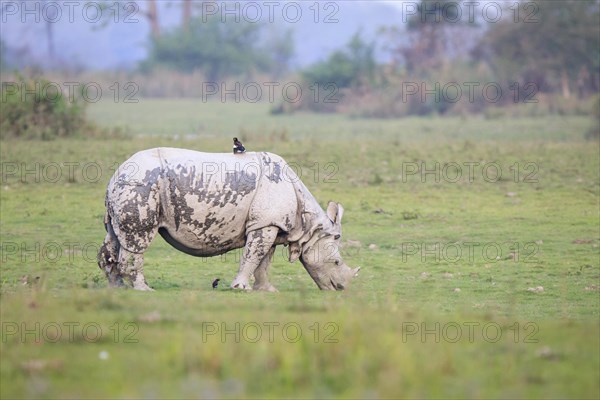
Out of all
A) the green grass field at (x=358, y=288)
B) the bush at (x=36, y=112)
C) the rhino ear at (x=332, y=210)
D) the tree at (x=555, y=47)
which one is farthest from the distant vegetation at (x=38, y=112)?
the tree at (x=555, y=47)

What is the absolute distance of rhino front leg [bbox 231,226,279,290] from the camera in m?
12.9

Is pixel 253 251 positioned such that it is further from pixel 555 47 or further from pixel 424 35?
pixel 424 35

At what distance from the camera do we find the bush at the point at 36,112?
2591 cm

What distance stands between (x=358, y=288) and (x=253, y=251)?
1.21 m

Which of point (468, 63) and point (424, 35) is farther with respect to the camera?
point (424, 35)

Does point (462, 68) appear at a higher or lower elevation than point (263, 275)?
higher

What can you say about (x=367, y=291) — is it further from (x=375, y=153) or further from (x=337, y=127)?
(x=337, y=127)

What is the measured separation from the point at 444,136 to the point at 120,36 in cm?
16547

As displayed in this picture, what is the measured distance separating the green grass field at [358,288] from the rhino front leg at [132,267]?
0.35 m

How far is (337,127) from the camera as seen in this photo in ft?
112

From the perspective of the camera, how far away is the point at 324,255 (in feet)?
43.3

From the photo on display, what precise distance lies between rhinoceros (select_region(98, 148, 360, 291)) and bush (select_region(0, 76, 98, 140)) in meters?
13.8

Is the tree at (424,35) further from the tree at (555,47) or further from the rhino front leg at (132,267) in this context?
the rhino front leg at (132,267)

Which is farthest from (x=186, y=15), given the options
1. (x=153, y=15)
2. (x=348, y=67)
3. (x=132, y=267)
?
(x=132, y=267)
